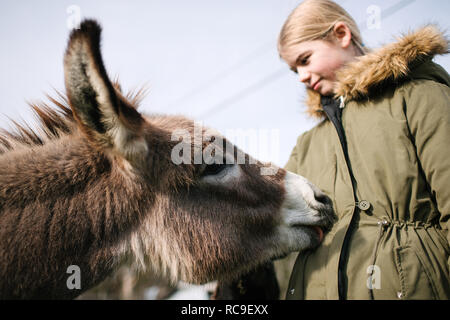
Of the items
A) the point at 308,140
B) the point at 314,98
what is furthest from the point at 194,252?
the point at 314,98

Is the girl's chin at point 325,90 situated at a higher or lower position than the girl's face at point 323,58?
lower

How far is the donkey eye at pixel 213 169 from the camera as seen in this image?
6.97 feet

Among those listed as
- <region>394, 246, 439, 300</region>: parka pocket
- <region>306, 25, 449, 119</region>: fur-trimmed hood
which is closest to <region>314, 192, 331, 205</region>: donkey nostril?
<region>394, 246, 439, 300</region>: parka pocket

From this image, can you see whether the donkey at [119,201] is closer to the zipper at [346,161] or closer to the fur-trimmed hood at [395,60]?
the zipper at [346,161]

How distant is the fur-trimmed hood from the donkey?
2.80ft

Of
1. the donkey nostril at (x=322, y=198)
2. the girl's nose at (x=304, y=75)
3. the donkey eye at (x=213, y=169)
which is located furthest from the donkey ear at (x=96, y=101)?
the girl's nose at (x=304, y=75)

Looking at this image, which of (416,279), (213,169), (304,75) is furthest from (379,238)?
(304,75)

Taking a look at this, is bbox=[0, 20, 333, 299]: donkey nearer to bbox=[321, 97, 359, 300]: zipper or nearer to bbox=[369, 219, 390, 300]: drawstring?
bbox=[321, 97, 359, 300]: zipper

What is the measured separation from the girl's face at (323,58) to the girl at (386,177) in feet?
0.05

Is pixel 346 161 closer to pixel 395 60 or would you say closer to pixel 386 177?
pixel 386 177

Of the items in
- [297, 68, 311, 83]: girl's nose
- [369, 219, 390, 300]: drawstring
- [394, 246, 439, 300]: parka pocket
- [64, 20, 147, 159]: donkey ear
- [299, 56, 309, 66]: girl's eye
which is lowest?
[394, 246, 439, 300]: parka pocket

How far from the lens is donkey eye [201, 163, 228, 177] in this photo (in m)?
2.12
